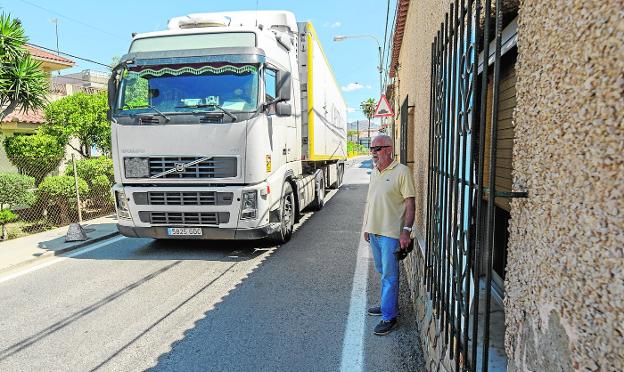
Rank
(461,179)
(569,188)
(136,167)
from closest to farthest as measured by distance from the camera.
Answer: (569,188) < (461,179) < (136,167)

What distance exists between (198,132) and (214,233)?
5.20ft

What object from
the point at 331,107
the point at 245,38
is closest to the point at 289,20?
the point at 245,38

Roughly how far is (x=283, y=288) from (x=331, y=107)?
833 cm

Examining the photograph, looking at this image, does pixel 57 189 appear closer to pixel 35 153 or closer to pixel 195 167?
pixel 35 153

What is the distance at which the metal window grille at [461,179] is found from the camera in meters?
1.62

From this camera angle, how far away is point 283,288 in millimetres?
4836

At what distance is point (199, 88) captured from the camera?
6.00 metres

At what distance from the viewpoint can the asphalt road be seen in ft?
10.7

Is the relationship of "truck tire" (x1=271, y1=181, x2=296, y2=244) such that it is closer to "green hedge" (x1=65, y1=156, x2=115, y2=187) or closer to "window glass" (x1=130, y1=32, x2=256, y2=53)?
"window glass" (x1=130, y1=32, x2=256, y2=53)

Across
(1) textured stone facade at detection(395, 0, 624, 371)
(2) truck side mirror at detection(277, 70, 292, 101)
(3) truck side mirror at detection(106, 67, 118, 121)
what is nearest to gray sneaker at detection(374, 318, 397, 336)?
(1) textured stone facade at detection(395, 0, 624, 371)

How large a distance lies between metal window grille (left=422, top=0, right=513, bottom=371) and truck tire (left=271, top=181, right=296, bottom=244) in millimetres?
3742

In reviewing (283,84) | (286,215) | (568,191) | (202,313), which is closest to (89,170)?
(286,215)

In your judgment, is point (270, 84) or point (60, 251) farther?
point (60, 251)

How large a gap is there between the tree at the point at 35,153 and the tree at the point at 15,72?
1.21 metres
